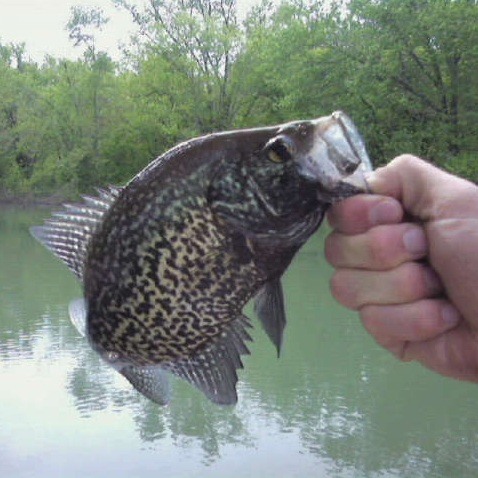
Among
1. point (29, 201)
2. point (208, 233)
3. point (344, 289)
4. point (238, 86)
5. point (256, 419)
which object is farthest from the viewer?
point (29, 201)

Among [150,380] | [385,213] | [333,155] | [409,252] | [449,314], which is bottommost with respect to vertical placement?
[150,380]

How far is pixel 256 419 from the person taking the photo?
8.23 m

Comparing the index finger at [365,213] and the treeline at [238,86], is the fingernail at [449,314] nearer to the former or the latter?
the index finger at [365,213]

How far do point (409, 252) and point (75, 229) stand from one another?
0.86m

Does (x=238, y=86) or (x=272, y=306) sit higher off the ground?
(x=238, y=86)

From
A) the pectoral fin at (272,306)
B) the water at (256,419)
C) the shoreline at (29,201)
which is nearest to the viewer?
the pectoral fin at (272,306)

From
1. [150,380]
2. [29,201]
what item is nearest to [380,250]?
[150,380]

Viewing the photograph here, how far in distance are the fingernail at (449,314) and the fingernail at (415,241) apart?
0.55ft

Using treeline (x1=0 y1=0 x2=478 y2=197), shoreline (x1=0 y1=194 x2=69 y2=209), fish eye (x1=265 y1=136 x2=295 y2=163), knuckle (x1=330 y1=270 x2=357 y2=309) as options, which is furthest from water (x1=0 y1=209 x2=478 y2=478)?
shoreline (x1=0 y1=194 x2=69 y2=209)

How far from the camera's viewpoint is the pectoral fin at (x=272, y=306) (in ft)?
6.08

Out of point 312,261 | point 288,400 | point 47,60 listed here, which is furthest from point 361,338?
point 47,60

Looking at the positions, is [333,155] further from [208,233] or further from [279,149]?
[208,233]

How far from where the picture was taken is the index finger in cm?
188

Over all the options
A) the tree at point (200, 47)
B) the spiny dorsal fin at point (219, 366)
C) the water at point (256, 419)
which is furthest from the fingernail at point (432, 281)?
the tree at point (200, 47)
